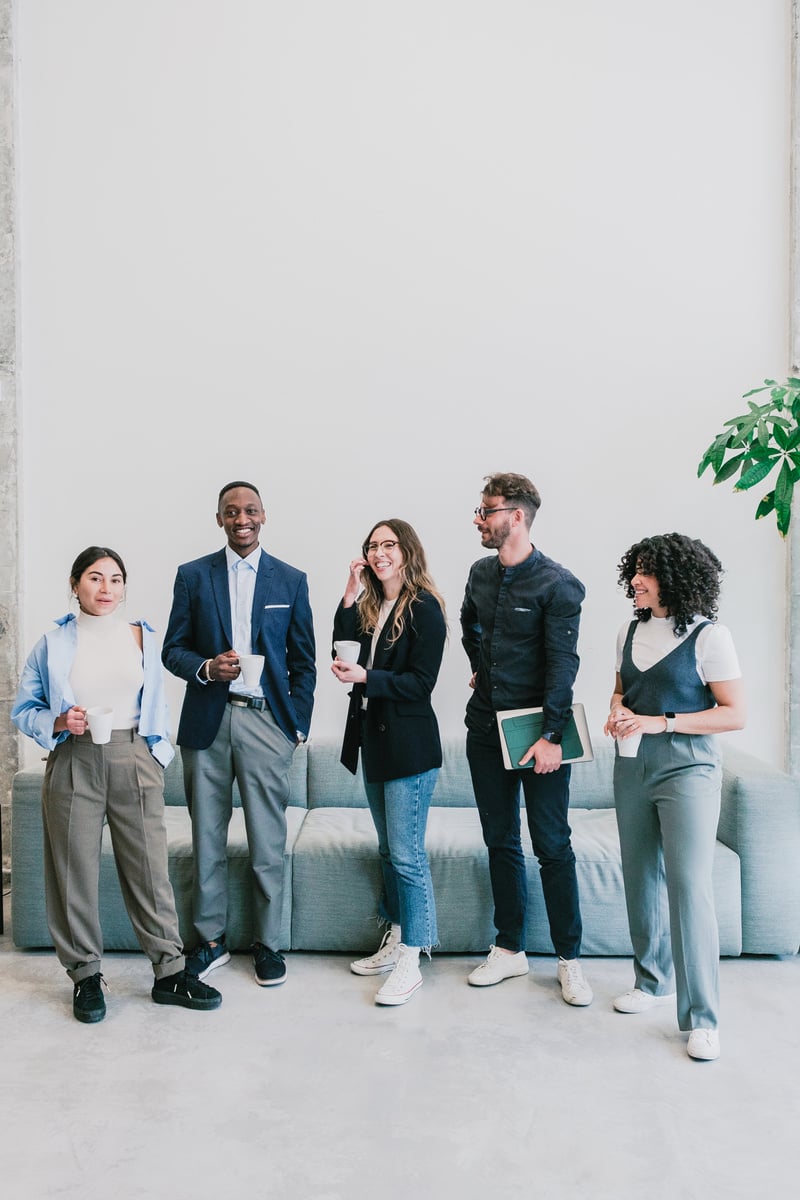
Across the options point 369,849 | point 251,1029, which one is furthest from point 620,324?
point 251,1029

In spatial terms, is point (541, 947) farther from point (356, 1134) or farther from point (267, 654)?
point (267, 654)

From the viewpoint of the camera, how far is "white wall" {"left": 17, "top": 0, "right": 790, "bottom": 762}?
13.4 feet

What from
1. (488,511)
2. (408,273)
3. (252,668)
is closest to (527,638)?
(488,511)

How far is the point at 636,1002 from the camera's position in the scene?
2846mm

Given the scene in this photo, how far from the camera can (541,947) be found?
325 centimetres

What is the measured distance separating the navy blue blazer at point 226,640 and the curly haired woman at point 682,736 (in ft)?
3.50

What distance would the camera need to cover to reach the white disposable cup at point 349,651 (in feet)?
9.26

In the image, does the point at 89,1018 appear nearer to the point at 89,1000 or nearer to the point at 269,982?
the point at 89,1000

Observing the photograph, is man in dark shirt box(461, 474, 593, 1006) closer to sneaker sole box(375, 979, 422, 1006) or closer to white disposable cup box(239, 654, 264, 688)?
sneaker sole box(375, 979, 422, 1006)

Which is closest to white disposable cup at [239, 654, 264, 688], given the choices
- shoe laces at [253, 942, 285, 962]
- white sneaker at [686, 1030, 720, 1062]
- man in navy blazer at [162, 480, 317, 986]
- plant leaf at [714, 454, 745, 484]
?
man in navy blazer at [162, 480, 317, 986]

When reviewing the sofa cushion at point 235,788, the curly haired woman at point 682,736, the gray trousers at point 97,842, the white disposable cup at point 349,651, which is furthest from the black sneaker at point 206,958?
the curly haired woman at point 682,736

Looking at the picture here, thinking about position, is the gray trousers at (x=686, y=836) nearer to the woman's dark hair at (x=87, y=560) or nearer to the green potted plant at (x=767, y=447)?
the green potted plant at (x=767, y=447)

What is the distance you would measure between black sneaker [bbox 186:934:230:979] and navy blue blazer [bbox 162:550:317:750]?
0.70 meters

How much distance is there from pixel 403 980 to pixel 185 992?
0.69m
